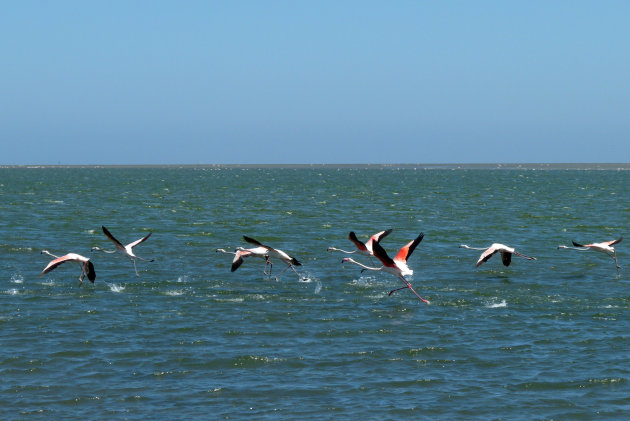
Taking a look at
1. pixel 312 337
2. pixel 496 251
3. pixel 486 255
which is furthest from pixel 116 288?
pixel 496 251

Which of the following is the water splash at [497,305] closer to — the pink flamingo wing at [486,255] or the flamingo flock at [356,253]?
the flamingo flock at [356,253]

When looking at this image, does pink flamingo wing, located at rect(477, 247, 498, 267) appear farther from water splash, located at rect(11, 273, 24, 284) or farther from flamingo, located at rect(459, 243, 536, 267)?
water splash, located at rect(11, 273, 24, 284)

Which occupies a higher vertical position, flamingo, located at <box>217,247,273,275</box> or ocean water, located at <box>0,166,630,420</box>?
flamingo, located at <box>217,247,273,275</box>

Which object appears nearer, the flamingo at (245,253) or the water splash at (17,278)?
the water splash at (17,278)

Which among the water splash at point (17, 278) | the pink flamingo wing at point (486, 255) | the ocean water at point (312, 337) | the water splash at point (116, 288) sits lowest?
the ocean water at point (312, 337)

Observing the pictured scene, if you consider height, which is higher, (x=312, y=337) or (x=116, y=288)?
(x=116, y=288)

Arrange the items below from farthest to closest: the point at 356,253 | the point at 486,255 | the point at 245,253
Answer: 1. the point at 356,253
2. the point at 245,253
3. the point at 486,255

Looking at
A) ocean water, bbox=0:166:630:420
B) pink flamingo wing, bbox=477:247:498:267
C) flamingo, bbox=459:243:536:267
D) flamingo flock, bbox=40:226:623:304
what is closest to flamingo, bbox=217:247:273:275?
flamingo flock, bbox=40:226:623:304

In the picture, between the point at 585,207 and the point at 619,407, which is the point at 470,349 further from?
the point at 585,207

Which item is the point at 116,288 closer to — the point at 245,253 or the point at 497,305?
the point at 245,253

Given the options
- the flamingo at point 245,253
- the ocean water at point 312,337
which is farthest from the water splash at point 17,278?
the flamingo at point 245,253

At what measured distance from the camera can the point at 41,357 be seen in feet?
55.8

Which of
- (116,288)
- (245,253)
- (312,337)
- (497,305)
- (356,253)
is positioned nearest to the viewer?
(312,337)

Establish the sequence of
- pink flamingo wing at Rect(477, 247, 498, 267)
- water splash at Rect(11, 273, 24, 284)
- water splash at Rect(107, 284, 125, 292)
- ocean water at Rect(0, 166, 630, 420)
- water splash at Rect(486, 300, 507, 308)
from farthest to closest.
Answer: pink flamingo wing at Rect(477, 247, 498, 267) < water splash at Rect(11, 273, 24, 284) < water splash at Rect(107, 284, 125, 292) < water splash at Rect(486, 300, 507, 308) < ocean water at Rect(0, 166, 630, 420)
